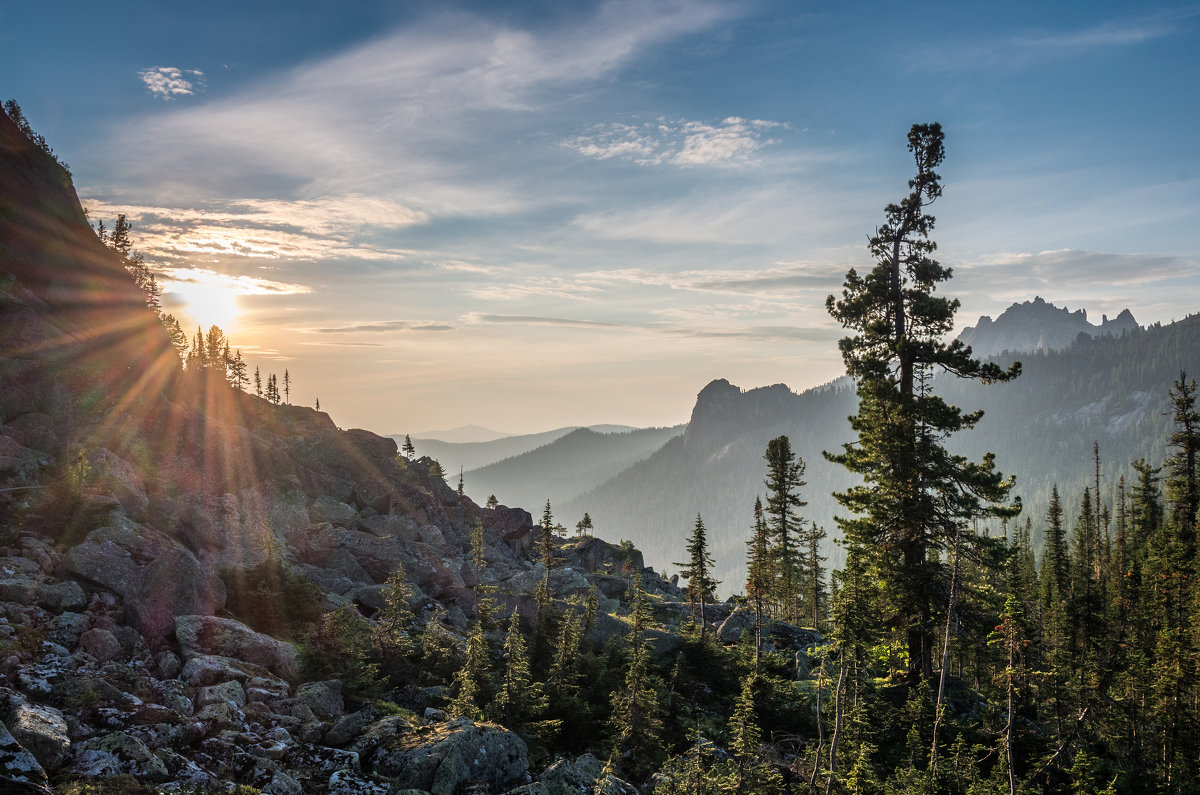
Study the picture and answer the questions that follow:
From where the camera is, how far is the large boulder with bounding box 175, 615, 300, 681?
68.6ft

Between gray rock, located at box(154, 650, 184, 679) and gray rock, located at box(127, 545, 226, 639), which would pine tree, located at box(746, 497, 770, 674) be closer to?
gray rock, located at box(127, 545, 226, 639)

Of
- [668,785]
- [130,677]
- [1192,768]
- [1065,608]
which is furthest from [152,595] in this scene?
[1065,608]

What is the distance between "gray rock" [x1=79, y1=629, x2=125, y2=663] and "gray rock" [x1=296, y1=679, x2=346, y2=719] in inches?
223

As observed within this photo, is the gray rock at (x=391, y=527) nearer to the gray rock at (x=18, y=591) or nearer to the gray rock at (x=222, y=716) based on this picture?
the gray rock at (x=18, y=591)

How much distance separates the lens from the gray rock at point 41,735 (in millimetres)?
11656

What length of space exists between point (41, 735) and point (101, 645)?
827 cm

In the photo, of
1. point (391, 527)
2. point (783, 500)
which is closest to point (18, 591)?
point (391, 527)

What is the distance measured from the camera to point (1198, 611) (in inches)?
1490

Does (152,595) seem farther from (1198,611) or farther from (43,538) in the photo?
(1198,611)

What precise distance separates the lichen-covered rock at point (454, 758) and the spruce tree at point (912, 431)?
17.1 metres

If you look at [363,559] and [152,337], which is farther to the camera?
[152,337]

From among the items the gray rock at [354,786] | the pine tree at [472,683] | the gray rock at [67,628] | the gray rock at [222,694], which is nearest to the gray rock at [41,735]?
the gray rock at [222,694]

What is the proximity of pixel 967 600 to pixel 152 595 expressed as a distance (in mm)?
33044

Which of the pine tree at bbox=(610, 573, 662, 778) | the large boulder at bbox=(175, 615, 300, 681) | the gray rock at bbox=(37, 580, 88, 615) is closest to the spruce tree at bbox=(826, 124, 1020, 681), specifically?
the pine tree at bbox=(610, 573, 662, 778)
